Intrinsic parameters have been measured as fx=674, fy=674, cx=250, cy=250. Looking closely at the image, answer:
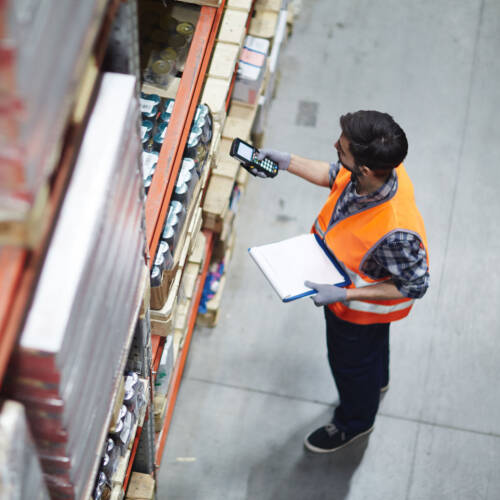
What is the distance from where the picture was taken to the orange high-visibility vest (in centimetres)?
299

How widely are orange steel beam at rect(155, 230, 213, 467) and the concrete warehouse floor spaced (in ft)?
0.41

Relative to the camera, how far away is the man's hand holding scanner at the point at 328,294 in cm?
325

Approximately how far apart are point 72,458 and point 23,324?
1.88 ft

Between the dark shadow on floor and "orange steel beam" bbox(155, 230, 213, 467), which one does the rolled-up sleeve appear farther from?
the dark shadow on floor

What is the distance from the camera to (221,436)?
14.3ft

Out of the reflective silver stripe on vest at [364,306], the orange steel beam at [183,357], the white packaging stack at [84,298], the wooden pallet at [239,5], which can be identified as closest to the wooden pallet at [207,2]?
the wooden pallet at [239,5]

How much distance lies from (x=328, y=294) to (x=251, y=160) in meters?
0.84

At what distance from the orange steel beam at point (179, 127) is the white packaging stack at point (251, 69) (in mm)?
789

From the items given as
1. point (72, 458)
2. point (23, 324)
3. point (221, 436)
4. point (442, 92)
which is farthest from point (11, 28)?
point (442, 92)

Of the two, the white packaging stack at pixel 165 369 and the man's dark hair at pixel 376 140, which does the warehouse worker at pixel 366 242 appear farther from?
the white packaging stack at pixel 165 369

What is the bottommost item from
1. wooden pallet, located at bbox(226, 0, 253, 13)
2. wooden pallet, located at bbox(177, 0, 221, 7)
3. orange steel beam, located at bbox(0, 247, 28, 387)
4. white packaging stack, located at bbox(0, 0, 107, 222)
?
orange steel beam, located at bbox(0, 247, 28, 387)

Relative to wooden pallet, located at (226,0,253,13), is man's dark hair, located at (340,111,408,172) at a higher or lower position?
lower

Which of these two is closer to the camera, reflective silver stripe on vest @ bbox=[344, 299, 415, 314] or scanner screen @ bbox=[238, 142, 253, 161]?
reflective silver stripe on vest @ bbox=[344, 299, 415, 314]

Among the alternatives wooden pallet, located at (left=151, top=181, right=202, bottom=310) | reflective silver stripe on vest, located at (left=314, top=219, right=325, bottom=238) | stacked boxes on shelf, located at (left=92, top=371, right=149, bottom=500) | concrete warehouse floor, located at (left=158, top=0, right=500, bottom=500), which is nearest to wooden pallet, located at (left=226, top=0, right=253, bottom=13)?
wooden pallet, located at (left=151, top=181, right=202, bottom=310)
